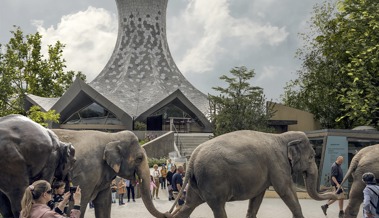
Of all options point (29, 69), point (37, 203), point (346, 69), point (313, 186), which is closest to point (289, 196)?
point (313, 186)

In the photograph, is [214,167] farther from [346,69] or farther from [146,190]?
[346,69]

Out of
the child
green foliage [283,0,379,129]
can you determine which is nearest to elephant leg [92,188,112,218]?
the child

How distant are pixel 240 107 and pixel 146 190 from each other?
73.4 feet

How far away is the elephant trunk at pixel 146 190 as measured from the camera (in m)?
8.78

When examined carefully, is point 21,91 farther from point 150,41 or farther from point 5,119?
point 5,119

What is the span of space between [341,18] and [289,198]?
20311 mm

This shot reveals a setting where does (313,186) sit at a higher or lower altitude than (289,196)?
higher

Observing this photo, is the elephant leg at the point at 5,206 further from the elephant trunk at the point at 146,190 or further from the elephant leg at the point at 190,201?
the elephant leg at the point at 190,201

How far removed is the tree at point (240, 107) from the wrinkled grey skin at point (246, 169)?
2023cm

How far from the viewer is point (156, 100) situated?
166 ft

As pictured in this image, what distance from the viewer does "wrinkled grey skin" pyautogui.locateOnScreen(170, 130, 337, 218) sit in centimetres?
870

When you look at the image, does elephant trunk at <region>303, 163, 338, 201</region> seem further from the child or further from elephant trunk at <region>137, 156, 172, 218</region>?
the child

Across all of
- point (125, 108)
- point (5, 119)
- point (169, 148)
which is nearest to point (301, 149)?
point (5, 119)

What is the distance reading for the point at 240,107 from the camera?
30859mm
